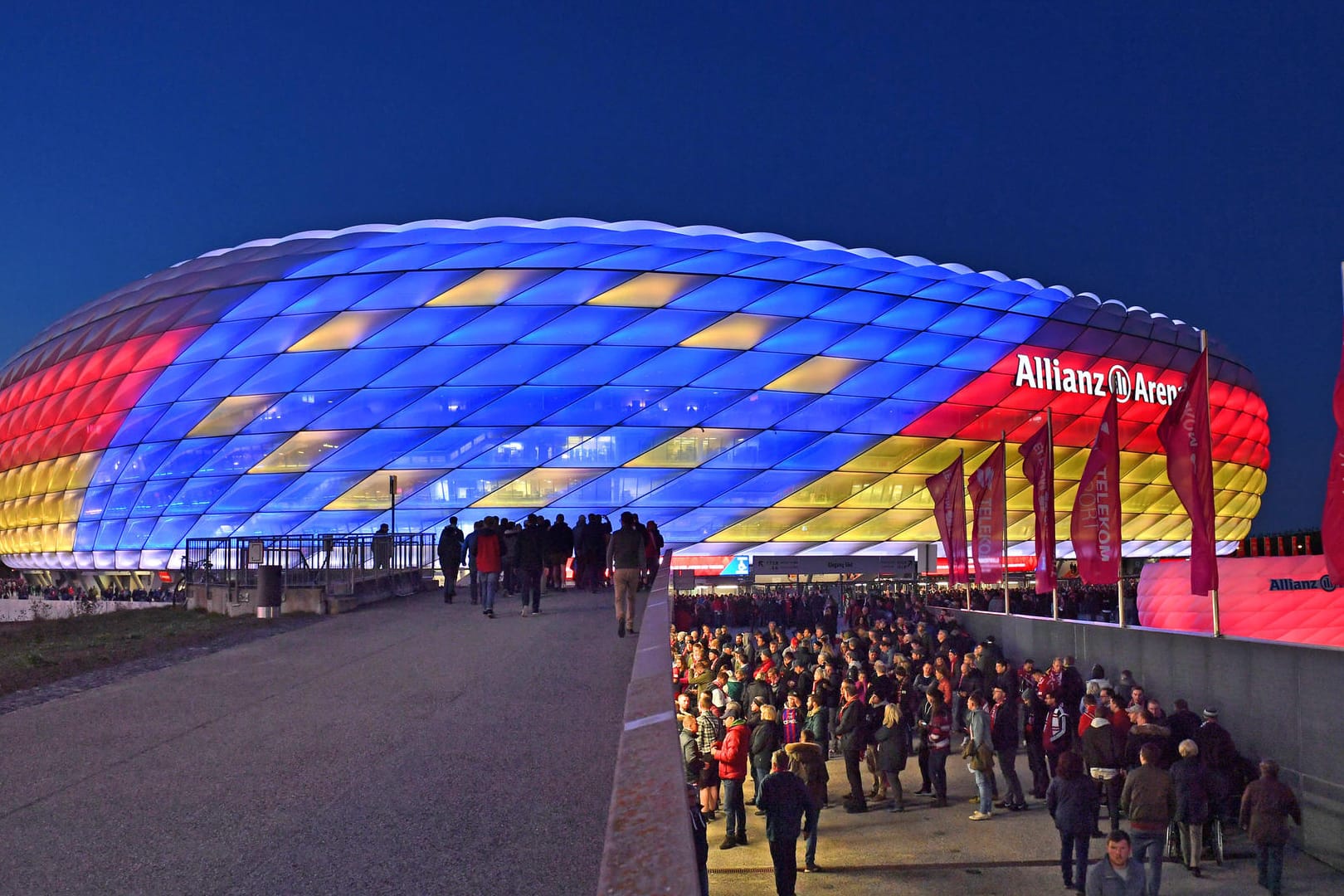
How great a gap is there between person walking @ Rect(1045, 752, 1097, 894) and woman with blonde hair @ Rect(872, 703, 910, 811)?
3.27 meters

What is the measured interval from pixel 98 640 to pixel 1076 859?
14.4 m

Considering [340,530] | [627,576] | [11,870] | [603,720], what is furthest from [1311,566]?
[340,530]

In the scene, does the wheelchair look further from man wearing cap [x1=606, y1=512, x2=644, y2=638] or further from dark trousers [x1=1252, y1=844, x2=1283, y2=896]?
man wearing cap [x1=606, y1=512, x2=644, y2=638]

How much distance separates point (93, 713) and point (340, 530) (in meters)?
30.5

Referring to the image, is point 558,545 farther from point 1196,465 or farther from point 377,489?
point 377,489

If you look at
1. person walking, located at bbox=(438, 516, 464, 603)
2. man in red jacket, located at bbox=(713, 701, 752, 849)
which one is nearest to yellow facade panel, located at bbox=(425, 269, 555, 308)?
person walking, located at bbox=(438, 516, 464, 603)

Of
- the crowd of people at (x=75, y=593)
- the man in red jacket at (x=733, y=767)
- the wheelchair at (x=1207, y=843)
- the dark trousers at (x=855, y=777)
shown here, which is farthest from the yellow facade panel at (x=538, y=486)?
the wheelchair at (x=1207, y=843)

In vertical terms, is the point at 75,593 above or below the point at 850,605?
above

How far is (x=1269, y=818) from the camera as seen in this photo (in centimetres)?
1040

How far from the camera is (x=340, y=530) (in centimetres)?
3928

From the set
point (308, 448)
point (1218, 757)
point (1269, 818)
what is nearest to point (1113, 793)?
point (1218, 757)

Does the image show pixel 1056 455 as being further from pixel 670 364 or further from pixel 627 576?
pixel 627 576

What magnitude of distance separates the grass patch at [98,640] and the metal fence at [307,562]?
1008mm

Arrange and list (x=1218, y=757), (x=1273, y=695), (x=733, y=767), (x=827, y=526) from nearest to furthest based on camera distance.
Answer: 1. (x=1218, y=757)
2. (x=733, y=767)
3. (x=1273, y=695)
4. (x=827, y=526)
